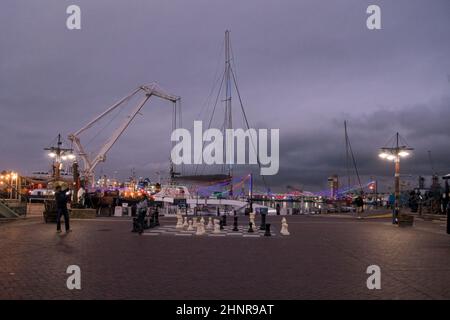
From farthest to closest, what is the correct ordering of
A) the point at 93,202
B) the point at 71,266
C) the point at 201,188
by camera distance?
the point at 201,188 < the point at 93,202 < the point at 71,266

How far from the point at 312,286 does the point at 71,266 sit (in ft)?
17.9

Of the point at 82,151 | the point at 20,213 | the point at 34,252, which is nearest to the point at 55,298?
the point at 34,252

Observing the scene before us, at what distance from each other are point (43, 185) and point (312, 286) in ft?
393

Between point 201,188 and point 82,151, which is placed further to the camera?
point 82,151

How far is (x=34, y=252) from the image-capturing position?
12.8 metres

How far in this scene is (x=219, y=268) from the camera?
10602mm

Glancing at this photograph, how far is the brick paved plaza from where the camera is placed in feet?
26.2

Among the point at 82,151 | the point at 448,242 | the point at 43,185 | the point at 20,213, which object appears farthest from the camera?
the point at 43,185

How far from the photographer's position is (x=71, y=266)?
409 inches

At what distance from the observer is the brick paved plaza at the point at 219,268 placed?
26.2ft

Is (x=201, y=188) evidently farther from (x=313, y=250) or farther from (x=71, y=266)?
(x=71, y=266)

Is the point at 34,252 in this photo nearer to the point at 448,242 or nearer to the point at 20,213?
the point at 448,242

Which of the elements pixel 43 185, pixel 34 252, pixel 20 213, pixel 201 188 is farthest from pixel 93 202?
pixel 43 185
